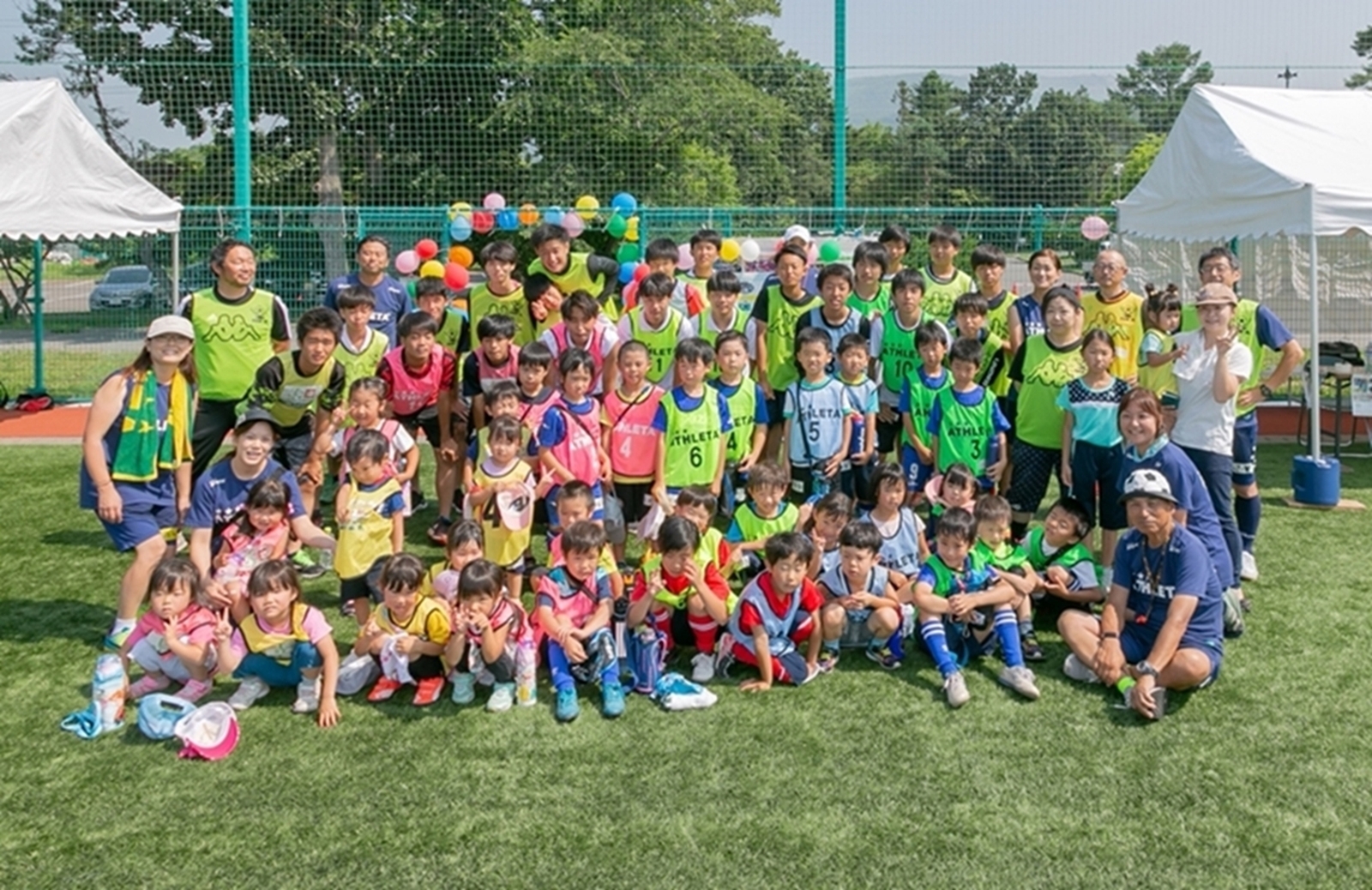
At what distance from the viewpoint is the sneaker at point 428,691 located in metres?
4.05

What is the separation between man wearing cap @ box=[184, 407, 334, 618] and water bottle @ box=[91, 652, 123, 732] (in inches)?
28.1

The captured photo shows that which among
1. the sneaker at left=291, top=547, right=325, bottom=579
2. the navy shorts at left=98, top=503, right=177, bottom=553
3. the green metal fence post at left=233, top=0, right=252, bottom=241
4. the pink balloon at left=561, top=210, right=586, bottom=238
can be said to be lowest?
the sneaker at left=291, top=547, right=325, bottom=579

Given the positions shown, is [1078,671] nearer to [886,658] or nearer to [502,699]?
[886,658]

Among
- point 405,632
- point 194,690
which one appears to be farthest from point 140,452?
point 405,632

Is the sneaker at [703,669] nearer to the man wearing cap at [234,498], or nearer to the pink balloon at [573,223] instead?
the man wearing cap at [234,498]

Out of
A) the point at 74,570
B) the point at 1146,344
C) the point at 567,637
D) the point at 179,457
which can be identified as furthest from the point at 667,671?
the point at 74,570

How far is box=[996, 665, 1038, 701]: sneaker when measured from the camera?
408 centimetres

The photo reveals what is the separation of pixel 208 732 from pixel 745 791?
1.82 metres

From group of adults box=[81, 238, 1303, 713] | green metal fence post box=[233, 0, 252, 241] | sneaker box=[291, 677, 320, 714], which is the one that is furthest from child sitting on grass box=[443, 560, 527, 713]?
green metal fence post box=[233, 0, 252, 241]

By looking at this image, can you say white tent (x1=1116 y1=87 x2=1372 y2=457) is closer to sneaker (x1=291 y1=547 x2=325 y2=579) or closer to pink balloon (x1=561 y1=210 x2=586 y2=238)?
pink balloon (x1=561 y1=210 x2=586 y2=238)

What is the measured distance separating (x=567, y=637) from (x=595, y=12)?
1276 centimetres

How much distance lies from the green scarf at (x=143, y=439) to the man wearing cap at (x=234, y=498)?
23cm

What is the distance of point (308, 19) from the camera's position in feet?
43.7

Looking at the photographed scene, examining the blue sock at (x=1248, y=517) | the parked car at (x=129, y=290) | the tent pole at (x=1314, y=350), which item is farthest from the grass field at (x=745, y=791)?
the parked car at (x=129, y=290)
